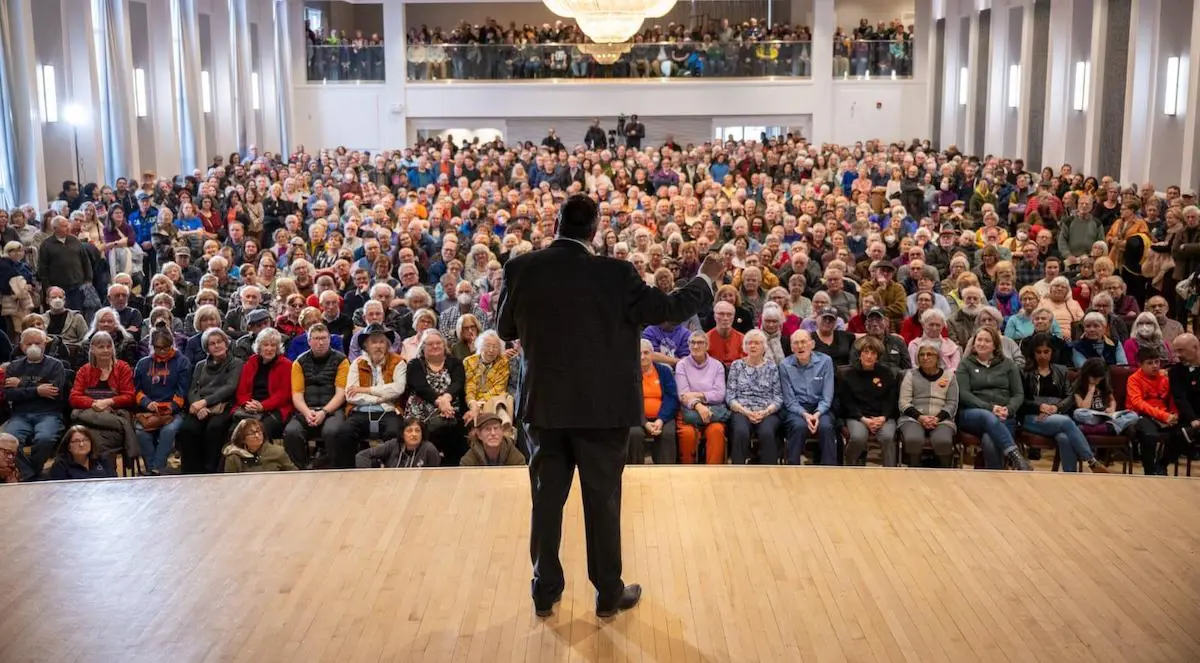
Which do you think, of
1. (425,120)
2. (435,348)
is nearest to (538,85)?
(425,120)

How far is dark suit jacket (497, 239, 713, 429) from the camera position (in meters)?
4.34

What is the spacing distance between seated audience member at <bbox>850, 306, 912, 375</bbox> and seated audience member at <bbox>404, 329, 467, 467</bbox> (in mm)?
2601

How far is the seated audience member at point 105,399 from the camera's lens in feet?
25.0

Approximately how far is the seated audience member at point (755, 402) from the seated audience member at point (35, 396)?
403 cm

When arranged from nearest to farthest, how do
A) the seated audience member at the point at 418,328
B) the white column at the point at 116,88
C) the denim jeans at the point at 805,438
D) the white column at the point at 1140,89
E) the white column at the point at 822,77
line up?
the denim jeans at the point at 805,438 → the seated audience member at the point at 418,328 → the white column at the point at 1140,89 → the white column at the point at 116,88 → the white column at the point at 822,77

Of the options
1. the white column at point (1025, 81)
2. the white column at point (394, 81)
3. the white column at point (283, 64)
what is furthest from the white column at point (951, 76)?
the white column at point (283, 64)

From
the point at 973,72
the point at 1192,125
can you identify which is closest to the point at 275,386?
the point at 1192,125

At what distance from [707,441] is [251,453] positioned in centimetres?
260

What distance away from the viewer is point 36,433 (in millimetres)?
7633

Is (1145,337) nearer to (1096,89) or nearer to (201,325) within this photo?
(201,325)

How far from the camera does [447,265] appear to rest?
37.0ft

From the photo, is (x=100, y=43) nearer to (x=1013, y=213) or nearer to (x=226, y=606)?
(x=1013, y=213)

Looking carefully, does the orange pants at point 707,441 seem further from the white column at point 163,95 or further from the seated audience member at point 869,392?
the white column at point 163,95

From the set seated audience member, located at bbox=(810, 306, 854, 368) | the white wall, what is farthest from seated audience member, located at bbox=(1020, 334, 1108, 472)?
the white wall
